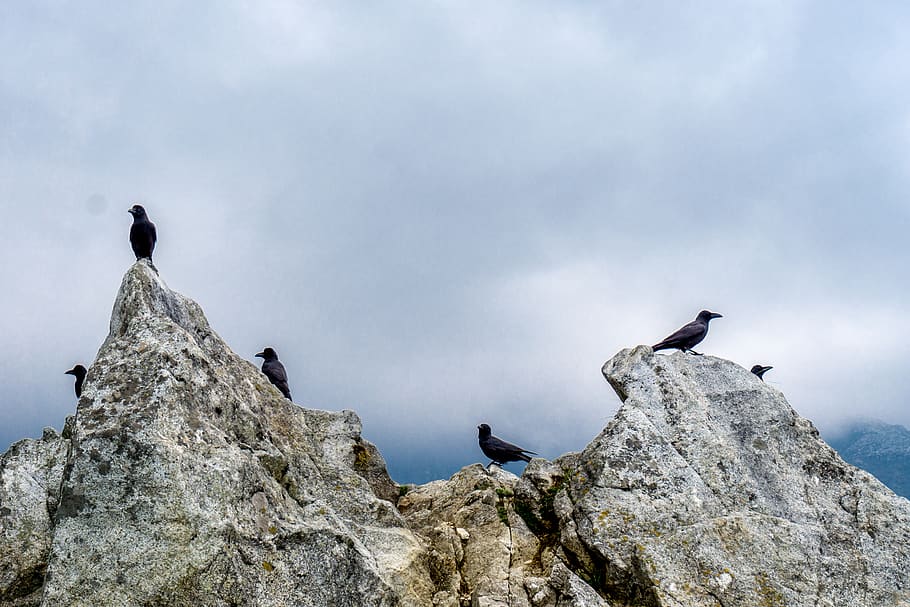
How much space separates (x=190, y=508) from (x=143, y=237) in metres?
11.6

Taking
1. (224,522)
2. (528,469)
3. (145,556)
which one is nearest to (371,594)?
(224,522)

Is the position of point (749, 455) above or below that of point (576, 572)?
above

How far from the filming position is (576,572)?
1486 cm

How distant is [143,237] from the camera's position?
2044cm

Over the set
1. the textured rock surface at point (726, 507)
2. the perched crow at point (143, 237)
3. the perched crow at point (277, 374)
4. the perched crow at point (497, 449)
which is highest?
the perched crow at point (143, 237)

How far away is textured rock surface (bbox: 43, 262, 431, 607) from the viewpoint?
10844 mm

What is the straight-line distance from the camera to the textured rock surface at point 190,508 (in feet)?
35.6

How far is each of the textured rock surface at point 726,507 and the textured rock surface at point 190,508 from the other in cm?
446

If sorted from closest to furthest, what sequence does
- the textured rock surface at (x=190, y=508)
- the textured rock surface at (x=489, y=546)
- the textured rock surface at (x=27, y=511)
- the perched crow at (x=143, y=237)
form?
the textured rock surface at (x=190, y=508) → the textured rock surface at (x=27, y=511) → the textured rock surface at (x=489, y=546) → the perched crow at (x=143, y=237)

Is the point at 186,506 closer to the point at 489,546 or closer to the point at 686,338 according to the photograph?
the point at 489,546

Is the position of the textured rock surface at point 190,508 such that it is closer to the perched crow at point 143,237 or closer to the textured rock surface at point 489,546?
the textured rock surface at point 489,546

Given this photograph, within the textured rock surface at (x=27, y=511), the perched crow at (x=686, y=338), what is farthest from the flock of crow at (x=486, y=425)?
the textured rock surface at (x=27, y=511)

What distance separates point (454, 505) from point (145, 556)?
28.2ft

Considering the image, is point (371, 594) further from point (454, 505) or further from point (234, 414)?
point (454, 505)
